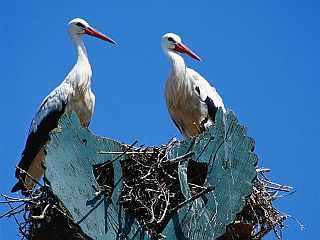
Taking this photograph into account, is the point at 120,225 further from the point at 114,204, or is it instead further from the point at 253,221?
the point at 253,221

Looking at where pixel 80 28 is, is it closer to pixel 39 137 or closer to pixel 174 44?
pixel 174 44

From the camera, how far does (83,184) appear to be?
388 cm

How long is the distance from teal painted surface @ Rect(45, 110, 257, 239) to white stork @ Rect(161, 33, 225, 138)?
2.75 meters

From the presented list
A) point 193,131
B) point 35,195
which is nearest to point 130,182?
point 35,195

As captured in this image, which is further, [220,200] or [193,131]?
[193,131]

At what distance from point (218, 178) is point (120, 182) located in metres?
0.51

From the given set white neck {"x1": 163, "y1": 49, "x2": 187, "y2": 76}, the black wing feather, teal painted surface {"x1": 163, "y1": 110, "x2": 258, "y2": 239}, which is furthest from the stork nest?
white neck {"x1": 163, "y1": 49, "x2": 187, "y2": 76}

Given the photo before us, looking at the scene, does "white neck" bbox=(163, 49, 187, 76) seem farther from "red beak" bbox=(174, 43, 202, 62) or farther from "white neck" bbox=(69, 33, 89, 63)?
"white neck" bbox=(69, 33, 89, 63)

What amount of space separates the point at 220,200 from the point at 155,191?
654mm

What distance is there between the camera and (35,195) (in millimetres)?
4980

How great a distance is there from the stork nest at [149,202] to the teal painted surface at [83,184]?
13 centimetres

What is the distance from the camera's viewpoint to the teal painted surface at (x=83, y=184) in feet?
12.4

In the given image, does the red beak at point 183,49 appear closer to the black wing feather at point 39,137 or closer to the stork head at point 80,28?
the stork head at point 80,28

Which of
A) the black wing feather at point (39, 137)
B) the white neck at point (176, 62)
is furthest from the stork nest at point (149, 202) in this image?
the white neck at point (176, 62)
